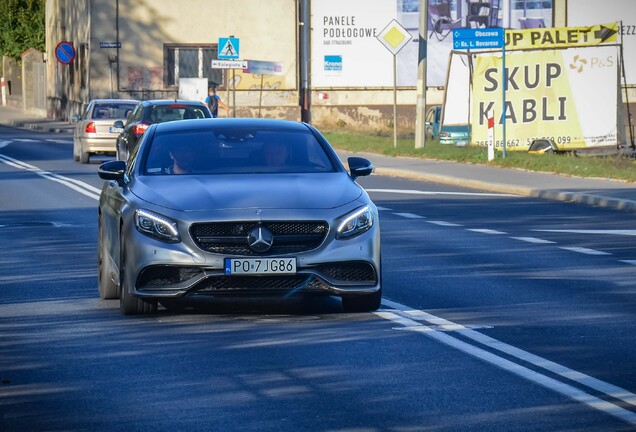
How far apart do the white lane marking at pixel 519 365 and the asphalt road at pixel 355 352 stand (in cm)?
1

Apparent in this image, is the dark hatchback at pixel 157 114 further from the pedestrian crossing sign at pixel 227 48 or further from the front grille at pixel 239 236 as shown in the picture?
the front grille at pixel 239 236

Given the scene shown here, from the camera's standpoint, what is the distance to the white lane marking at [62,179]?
25.3 meters

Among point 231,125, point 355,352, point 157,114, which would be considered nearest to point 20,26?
point 157,114

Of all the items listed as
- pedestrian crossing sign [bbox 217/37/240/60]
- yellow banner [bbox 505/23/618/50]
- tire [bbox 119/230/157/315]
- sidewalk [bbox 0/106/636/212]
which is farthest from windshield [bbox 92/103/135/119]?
tire [bbox 119/230/157/315]

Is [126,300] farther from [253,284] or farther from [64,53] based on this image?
[64,53]

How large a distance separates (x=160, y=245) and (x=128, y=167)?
5.53ft

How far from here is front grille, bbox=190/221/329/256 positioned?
34.2 feet

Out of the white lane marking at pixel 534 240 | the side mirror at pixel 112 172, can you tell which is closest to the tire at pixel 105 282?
the side mirror at pixel 112 172

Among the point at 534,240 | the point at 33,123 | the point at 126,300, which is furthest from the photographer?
the point at 33,123

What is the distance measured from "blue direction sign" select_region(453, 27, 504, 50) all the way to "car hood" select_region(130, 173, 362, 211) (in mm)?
20985

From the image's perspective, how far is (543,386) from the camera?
26.4 ft

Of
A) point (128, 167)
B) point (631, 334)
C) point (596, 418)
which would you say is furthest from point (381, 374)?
point (128, 167)

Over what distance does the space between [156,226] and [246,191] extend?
2.31 ft

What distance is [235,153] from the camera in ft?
38.6
